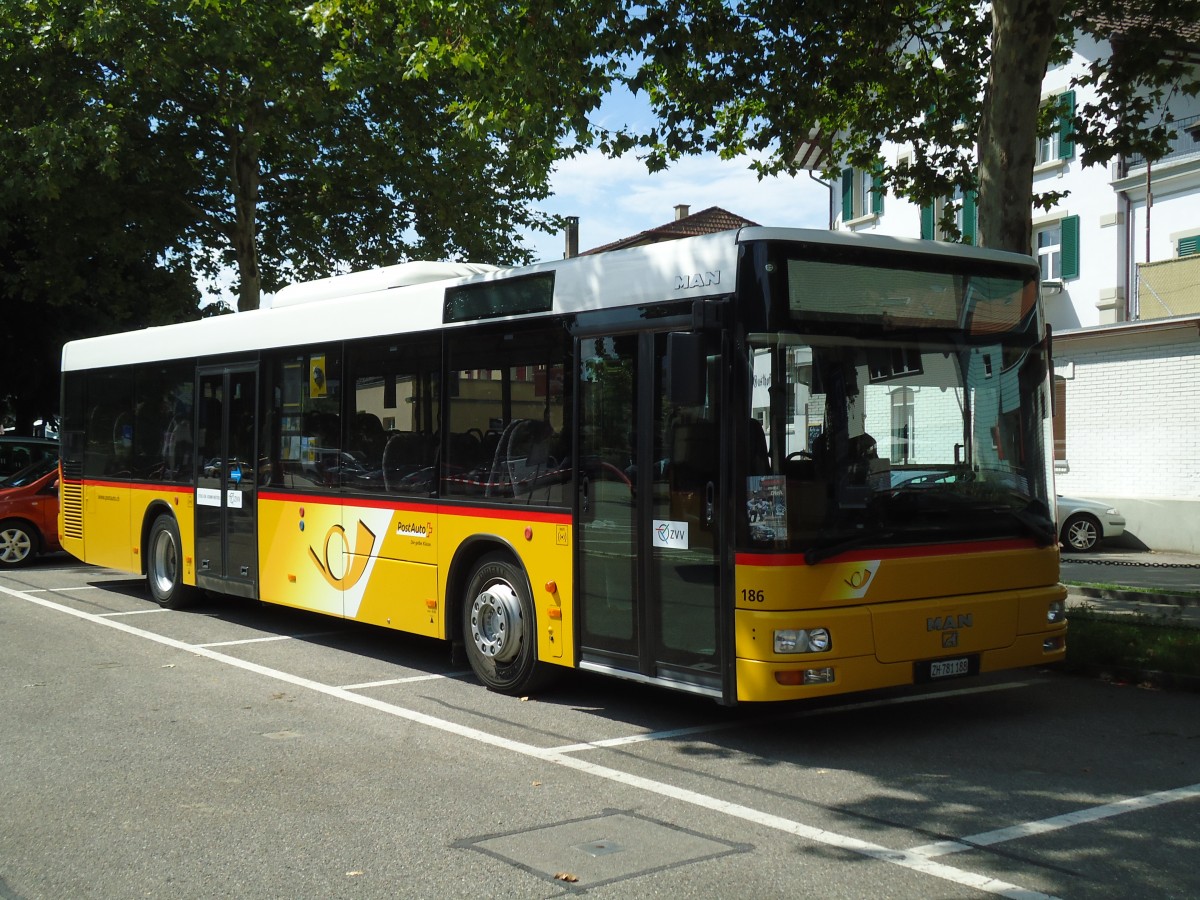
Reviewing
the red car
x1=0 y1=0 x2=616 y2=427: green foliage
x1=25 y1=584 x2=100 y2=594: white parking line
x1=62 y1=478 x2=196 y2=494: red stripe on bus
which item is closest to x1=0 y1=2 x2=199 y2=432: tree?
x1=0 y1=0 x2=616 y2=427: green foliage

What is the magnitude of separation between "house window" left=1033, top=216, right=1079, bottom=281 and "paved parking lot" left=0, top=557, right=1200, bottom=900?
66.3 ft

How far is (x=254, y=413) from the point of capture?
1199 cm

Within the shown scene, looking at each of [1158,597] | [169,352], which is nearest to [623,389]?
[169,352]

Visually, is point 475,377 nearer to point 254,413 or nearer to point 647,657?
point 647,657

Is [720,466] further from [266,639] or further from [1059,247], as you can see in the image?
[1059,247]

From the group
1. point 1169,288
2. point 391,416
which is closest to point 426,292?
point 391,416

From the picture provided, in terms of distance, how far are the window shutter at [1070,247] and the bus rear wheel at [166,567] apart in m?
21.0

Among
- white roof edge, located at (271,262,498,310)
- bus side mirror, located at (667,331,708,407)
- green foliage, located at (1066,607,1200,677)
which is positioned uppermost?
white roof edge, located at (271,262,498,310)

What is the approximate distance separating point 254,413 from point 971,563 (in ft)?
23.2

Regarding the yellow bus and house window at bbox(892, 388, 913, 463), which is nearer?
the yellow bus

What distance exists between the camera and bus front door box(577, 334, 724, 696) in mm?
7266

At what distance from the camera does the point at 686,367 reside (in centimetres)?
710

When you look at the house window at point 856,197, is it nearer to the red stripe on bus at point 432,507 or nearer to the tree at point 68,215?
the tree at point 68,215

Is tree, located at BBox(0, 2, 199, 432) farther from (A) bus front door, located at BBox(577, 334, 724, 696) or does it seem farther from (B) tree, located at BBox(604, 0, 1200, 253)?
(A) bus front door, located at BBox(577, 334, 724, 696)
